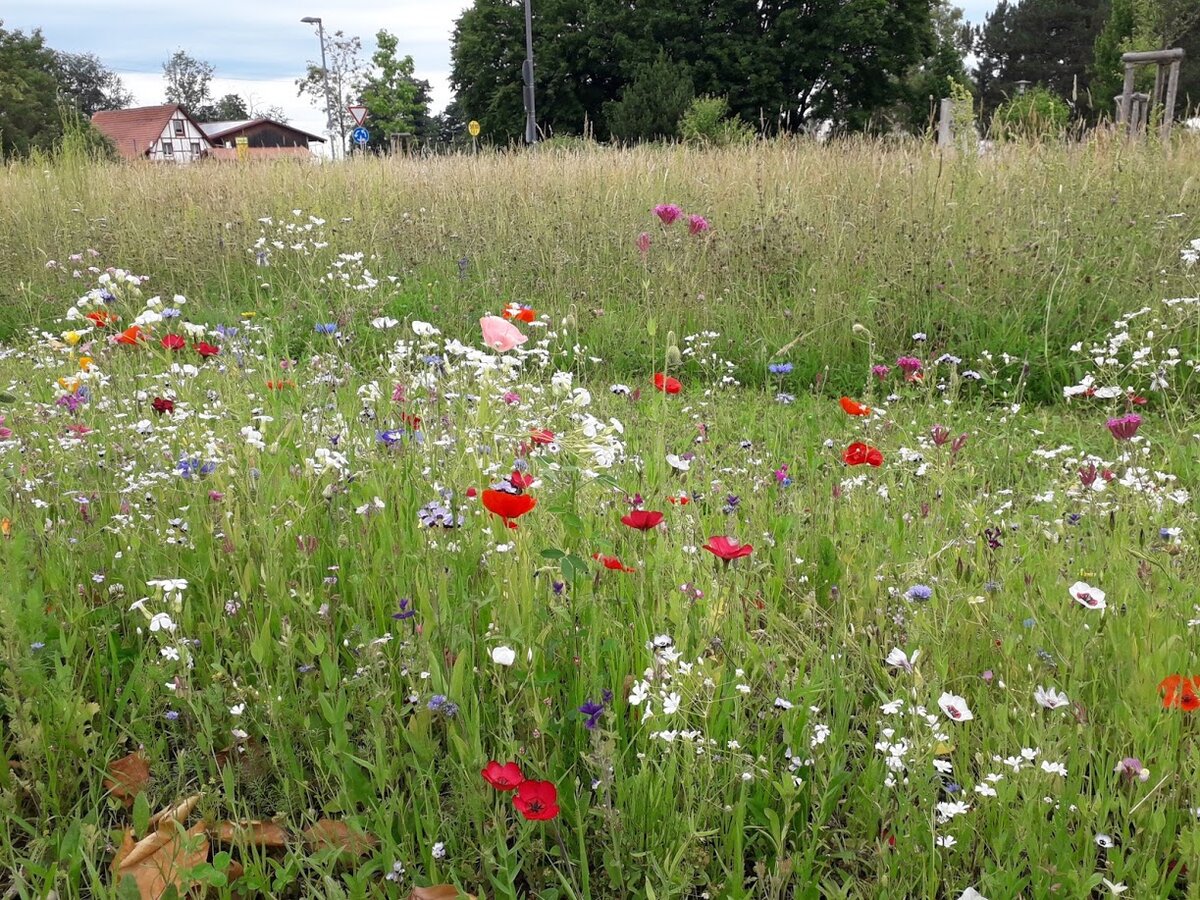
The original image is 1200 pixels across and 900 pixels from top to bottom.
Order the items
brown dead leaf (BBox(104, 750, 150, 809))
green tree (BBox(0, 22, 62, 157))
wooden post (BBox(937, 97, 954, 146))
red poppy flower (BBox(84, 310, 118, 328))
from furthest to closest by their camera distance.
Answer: green tree (BBox(0, 22, 62, 157)), wooden post (BBox(937, 97, 954, 146)), red poppy flower (BBox(84, 310, 118, 328)), brown dead leaf (BBox(104, 750, 150, 809))

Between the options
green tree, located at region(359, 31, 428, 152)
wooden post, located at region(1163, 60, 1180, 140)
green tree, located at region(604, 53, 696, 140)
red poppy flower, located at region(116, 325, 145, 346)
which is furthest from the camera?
green tree, located at region(359, 31, 428, 152)

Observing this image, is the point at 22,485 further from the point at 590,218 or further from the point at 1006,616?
the point at 590,218

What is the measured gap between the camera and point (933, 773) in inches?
56.2

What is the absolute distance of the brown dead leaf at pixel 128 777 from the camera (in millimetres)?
1611

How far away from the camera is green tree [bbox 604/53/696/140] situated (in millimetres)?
31094

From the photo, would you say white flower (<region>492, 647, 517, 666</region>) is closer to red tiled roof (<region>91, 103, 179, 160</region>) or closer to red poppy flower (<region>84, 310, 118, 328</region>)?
red poppy flower (<region>84, 310, 118, 328</region>)

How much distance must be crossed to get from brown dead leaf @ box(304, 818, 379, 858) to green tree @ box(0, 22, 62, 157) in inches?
1571

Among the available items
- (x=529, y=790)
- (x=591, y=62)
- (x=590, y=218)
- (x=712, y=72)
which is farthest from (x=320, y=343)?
(x=591, y=62)

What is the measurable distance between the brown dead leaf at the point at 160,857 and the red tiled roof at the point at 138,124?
222 ft

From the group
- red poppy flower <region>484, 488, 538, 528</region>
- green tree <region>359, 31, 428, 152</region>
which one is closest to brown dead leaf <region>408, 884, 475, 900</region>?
red poppy flower <region>484, 488, 538, 528</region>

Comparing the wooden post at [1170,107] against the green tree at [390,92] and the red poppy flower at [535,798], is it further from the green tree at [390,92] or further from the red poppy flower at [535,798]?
the green tree at [390,92]

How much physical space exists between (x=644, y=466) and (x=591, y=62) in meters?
38.2

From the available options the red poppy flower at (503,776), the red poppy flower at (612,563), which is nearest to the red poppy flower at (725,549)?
the red poppy flower at (612,563)

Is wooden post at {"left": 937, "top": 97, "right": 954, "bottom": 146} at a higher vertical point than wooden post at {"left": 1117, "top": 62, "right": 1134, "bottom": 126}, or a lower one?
lower
